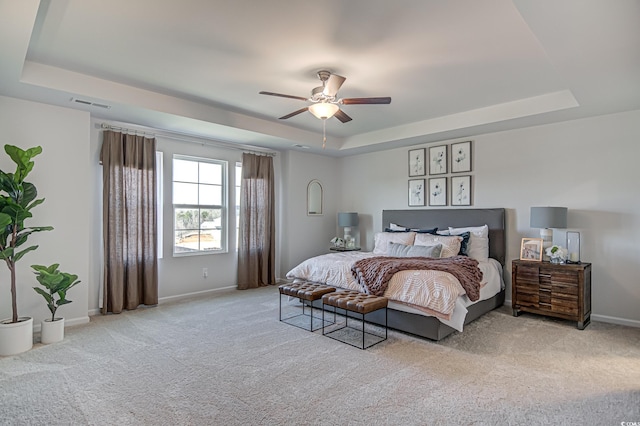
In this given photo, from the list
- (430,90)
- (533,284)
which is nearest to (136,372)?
(430,90)

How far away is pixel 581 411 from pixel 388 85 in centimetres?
330

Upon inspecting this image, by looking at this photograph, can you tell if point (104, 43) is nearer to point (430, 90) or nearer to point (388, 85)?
point (388, 85)

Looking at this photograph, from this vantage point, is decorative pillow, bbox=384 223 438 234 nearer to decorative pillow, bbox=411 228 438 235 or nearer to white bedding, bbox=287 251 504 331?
decorative pillow, bbox=411 228 438 235

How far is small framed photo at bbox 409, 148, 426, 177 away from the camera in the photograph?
20.0ft

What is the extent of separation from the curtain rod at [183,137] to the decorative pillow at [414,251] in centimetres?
297

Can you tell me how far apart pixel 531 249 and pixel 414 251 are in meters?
1.48

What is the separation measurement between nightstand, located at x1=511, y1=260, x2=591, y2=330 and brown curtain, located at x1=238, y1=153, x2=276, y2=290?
3.93 meters

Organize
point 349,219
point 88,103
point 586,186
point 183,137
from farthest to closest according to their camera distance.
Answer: point 349,219, point 183,137, point 586,186, point 88,103

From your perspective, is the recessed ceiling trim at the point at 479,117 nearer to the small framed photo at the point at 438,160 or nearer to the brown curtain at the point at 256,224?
the small framed photo at the point at 438,160

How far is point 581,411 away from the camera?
2.36 m

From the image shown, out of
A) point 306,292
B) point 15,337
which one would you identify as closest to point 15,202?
point 15,337

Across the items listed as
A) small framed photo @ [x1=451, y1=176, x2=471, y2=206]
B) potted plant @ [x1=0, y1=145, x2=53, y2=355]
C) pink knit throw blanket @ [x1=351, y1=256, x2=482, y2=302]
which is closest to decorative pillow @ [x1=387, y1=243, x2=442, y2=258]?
pink knit throw blanket @ [x1=351, y1=256, x2=482, y2=302]

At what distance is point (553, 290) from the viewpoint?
14.0 ft

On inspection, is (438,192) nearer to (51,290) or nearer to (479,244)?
(479,244)
